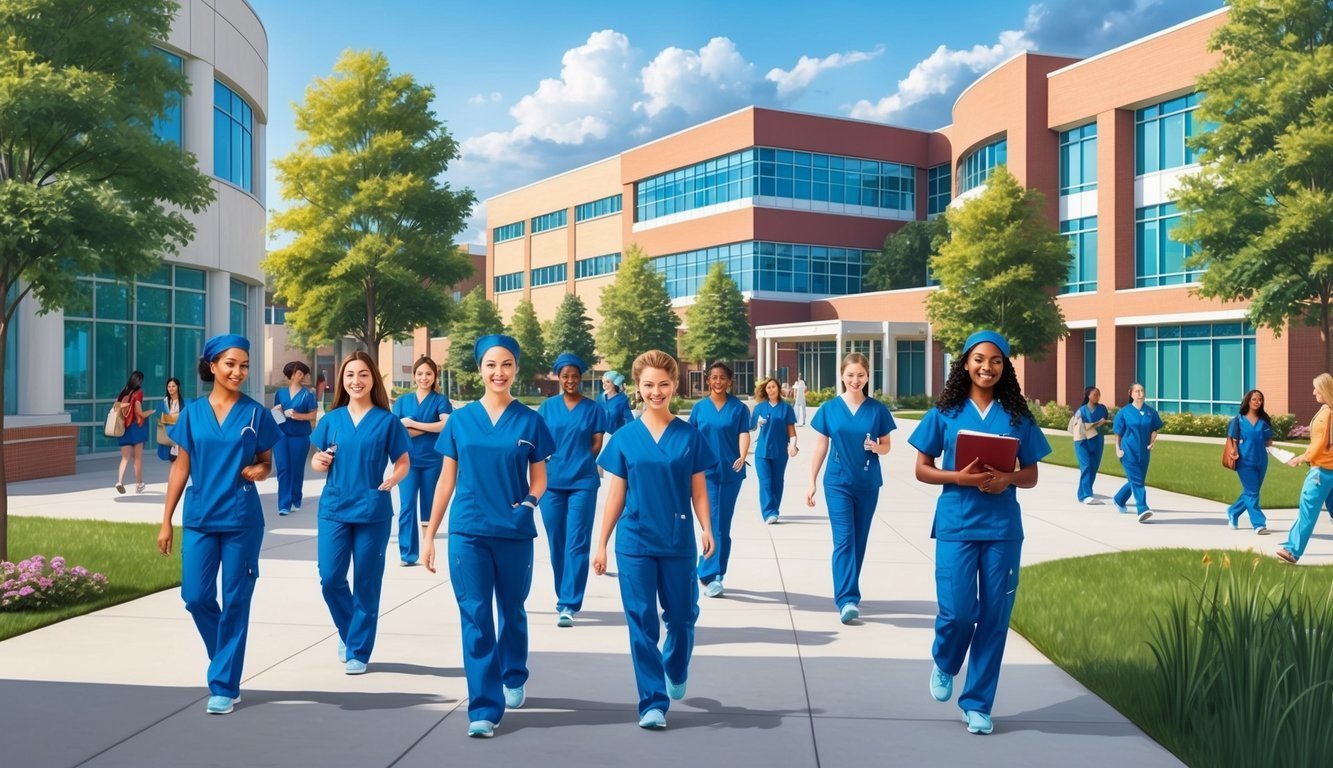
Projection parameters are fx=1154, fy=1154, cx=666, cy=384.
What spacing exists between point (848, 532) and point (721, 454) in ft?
5.86

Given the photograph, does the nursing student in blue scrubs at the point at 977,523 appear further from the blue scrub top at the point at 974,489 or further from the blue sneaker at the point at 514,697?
the blue sneaker at the point at 514,697

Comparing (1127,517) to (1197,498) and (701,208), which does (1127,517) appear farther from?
(701,208)

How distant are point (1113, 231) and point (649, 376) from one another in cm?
4476

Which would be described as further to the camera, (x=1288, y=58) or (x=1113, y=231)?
(x=1113, y=231)

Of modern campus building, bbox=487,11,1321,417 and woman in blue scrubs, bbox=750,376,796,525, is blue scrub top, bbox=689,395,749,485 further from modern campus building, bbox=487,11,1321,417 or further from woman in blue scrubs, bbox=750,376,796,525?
modern campus building, bbox=487,11,1321,417

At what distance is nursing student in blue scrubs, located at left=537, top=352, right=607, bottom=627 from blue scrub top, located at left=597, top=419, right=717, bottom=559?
2.64 meters

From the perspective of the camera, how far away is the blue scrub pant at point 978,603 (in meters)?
5.90

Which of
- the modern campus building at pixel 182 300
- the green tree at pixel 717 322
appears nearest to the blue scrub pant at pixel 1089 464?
the modern campus building at pixel 182 300

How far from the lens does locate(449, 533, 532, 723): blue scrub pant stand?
5.77 m

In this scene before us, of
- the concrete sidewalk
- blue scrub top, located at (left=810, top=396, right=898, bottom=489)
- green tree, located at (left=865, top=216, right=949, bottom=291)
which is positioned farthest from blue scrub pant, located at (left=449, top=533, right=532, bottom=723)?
green tree, located at (left=865, top=216, right=949, bottom=291)

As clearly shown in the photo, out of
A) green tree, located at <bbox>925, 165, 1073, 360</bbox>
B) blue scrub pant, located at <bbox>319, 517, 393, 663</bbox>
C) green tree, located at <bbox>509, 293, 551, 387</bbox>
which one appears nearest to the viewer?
blue scrub pant, located at <bbox>319, 517, 393, 663</bbox>

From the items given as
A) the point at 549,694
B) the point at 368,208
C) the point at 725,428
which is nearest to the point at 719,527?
the point at 725,428

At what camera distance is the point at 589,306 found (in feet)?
282

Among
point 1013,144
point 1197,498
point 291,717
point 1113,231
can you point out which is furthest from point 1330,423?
point 1013,144
